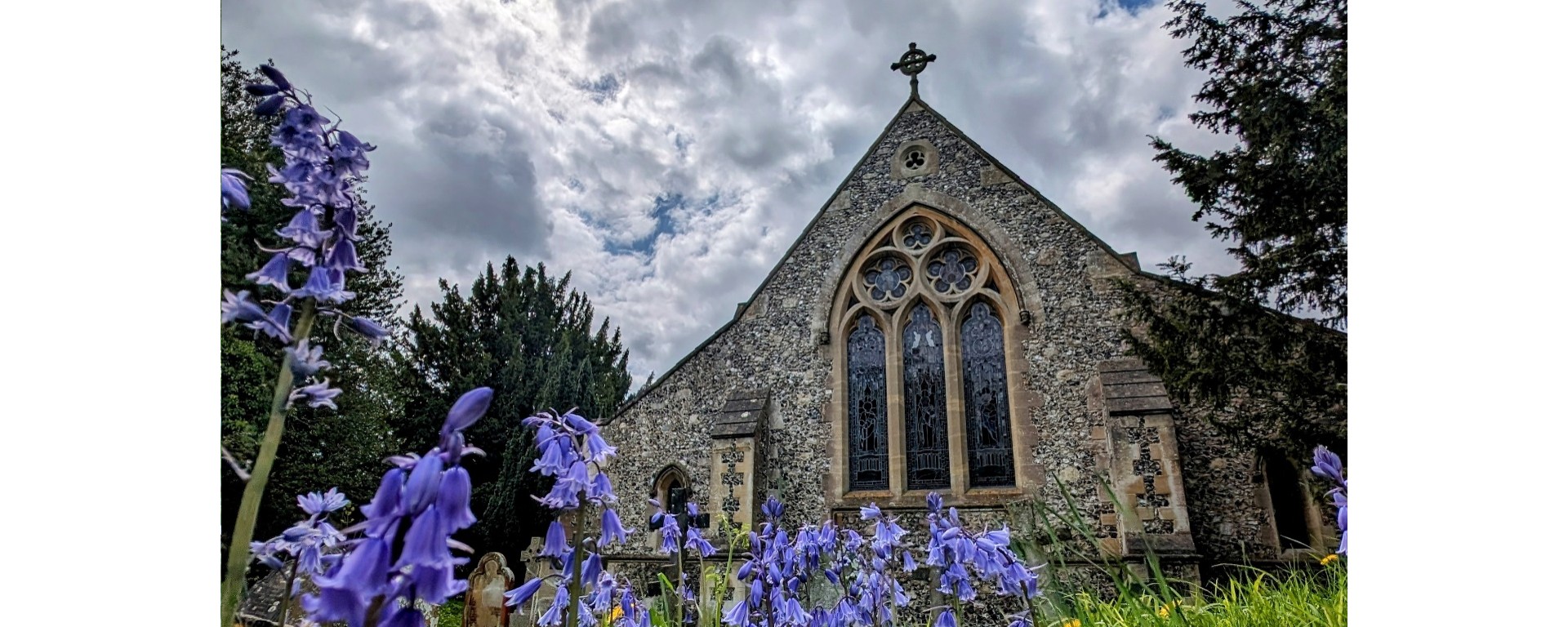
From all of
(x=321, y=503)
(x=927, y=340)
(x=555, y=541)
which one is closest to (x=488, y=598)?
(x=321, y=503)

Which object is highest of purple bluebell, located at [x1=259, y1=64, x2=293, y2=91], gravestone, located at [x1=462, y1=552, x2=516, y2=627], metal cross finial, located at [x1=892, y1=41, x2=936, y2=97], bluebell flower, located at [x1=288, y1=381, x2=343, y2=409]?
metal cross finial, located at [x1=892, y1=41, x2=936, y2=97]

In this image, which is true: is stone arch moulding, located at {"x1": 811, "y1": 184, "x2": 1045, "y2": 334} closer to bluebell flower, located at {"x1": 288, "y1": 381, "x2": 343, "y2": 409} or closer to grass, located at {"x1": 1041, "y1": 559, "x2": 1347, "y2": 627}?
grass, located at {"x1": 1041, "y1": 559, "x2": 1347, "y2": 627}

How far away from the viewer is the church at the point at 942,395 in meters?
4.26

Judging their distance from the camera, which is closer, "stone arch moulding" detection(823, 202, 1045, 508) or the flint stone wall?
the flint stone wall

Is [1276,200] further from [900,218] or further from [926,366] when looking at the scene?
[900,218]

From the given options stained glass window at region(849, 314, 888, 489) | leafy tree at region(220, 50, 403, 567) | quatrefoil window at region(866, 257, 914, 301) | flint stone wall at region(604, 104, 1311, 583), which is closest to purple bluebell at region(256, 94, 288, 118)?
leafy tree at region(220, 50, 403, 567)

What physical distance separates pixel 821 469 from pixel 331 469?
139 inches

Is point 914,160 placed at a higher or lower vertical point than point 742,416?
higher

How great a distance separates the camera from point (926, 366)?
15.8ft

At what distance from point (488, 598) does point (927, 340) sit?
9.89 ft

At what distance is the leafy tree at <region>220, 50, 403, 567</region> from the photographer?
1.52 m

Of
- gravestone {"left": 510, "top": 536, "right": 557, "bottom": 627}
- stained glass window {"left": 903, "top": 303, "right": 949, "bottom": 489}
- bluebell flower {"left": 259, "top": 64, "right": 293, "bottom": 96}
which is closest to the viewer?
bluebell flower {"left": 259, "top": 64, "right": 293, "bottom": 96}

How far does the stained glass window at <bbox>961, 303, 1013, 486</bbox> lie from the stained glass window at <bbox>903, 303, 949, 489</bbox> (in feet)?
0.55
